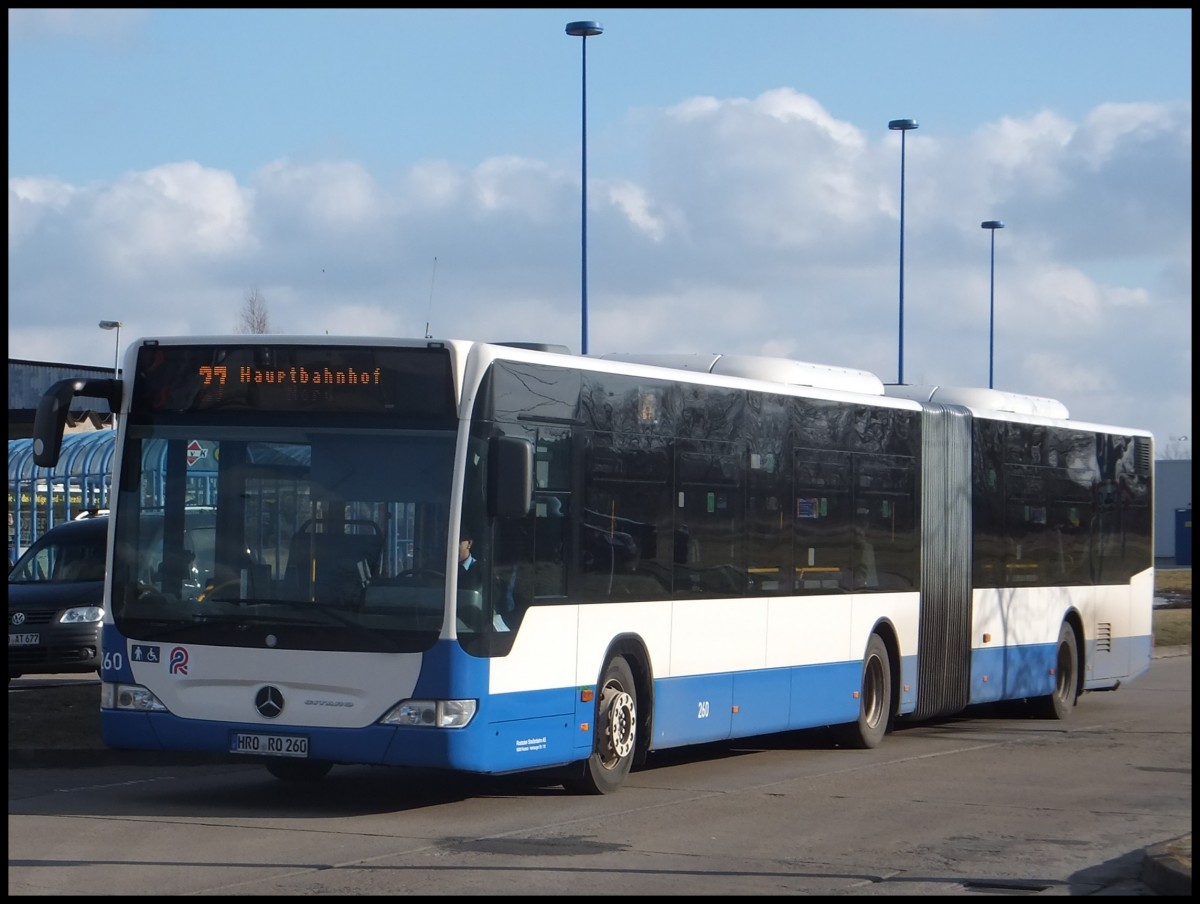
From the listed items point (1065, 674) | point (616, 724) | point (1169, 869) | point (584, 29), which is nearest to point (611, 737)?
point (616, 724)

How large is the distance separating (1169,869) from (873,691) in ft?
27.4

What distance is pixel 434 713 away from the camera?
11.8 meters

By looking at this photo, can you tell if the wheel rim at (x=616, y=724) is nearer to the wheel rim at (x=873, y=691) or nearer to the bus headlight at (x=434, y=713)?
the bus headlight at (x=434, y=713)

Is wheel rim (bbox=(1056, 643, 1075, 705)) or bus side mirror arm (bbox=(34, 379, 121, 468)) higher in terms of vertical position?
bus side mirror arm (bbox=(34, 379, 121, 468))

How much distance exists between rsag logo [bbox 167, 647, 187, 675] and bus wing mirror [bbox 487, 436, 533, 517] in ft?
7.24

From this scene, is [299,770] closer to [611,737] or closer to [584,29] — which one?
[611,737]

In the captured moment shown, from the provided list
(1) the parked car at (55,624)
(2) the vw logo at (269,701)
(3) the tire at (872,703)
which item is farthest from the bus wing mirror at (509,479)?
(1) the parked car at (55,624)

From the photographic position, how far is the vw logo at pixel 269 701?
12102 millimetres

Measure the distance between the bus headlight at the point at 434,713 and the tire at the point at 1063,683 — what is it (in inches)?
431

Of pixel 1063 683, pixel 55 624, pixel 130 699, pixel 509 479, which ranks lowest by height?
pixel 1063 683

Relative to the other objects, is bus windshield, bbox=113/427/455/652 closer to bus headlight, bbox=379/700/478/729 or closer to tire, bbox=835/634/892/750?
bus headlight, bbox=379/700/478/729

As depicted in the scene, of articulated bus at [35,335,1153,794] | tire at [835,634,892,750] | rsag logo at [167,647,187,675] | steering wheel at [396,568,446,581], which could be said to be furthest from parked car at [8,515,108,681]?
steering wheel at [396,568,446,581]

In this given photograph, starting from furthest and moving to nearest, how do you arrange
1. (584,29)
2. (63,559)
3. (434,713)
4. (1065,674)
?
1. (584,29)
2. (63,559)
3. (1065,674)
4. (434,713)

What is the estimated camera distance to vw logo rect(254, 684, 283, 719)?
12.1 m
